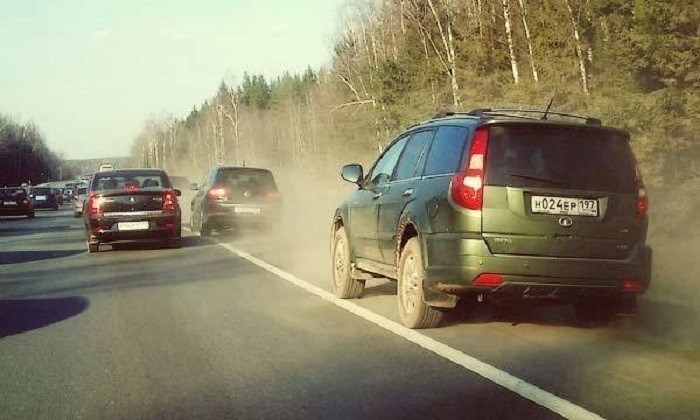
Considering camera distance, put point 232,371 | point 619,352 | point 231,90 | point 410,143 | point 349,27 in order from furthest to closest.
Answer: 1. point 231,90
2. point 349,27
3. point 410,143
4. point 619,352
5. point 232,371

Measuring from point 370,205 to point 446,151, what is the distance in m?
1.69

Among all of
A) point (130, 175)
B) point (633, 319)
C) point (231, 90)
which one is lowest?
point (633, 319)

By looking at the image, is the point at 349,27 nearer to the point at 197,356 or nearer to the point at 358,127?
the point at 358,127

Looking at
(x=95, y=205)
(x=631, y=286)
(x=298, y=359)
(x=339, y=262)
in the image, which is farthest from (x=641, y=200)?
(x=95, y=205)

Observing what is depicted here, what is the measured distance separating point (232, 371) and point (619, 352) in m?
2.89

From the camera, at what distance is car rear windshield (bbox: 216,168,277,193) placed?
21500mm

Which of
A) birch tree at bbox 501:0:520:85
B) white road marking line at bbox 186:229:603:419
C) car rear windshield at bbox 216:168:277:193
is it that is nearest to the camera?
white road marking line at bbox 186:229:603:419

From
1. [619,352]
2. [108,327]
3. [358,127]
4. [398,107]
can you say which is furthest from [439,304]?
[358,127]

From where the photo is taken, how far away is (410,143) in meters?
8.92

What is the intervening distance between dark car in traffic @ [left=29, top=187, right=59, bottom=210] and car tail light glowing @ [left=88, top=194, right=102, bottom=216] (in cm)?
4625

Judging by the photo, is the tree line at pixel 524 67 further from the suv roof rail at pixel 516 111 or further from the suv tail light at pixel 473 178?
the suv tail light at pixel 473 178

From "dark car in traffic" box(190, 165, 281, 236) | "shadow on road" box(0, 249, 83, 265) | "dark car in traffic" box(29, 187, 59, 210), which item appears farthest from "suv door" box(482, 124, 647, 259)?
"dark car in traffic" box(29, 187, 59, 210)

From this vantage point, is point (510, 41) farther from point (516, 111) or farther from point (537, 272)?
point (537, 272)

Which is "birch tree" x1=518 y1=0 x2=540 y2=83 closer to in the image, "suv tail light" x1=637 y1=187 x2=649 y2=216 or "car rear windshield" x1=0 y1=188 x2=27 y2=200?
"car rear windshield" x1=0 y1=188 x2=27 y2=200
